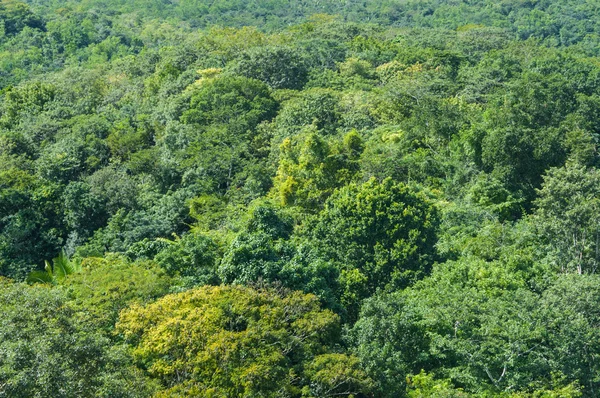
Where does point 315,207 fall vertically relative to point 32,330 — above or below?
below

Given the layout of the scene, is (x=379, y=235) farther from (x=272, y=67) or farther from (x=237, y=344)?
(x=272, y=67)

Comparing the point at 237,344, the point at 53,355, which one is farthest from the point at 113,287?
the point at 53,355

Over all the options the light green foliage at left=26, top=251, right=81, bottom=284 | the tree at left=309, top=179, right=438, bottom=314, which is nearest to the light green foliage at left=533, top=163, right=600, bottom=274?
the tree at left=309, top=179, right=438, bottom=314

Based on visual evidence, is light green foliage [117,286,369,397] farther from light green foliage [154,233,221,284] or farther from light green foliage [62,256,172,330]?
light green foliage [154,233,221,284]

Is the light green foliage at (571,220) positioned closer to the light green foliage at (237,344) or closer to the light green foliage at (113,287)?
the light green foliage at (237,344)

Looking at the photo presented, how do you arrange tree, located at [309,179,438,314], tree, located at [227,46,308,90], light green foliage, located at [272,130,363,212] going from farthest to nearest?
tree, located at [227,46,308,90] < light green foliage, located at [272,130,363,212] < tree, located at [309,179,438,314]

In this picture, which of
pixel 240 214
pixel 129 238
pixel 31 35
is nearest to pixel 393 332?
pixel 240 214

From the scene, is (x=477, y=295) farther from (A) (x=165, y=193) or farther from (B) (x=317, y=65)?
(B) (x=317, y=65)

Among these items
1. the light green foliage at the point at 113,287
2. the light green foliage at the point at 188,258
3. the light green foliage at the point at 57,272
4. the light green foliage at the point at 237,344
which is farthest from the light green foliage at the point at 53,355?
the light green foliage at the point at 57,272
